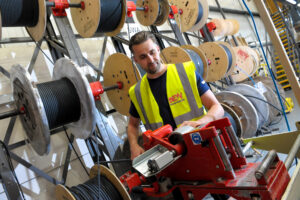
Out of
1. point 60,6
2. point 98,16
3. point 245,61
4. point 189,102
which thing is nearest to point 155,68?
point 189,102

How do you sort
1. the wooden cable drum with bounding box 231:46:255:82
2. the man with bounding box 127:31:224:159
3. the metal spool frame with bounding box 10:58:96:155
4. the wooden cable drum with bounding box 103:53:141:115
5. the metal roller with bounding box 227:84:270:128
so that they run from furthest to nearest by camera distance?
the wooden cable drum with bounding box 231:46:255:82, the metal roller with bounding box 227:84:270:128, the wooden cable drum with bounding box 103:53:141:115, the man with bounding box 127:31:224:159, the metal spool frame with bounding box 10:58:96:155

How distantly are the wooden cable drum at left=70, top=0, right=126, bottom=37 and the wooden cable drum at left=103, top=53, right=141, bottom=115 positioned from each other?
375mm

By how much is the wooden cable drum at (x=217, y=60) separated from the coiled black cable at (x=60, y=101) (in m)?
3.42

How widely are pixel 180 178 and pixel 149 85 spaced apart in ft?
3.62

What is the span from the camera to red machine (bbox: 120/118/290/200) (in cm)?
110

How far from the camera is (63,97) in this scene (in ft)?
7.43

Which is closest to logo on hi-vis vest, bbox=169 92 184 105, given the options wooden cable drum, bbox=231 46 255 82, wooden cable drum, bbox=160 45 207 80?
wooden cable drum, bbox=160 45 207 80

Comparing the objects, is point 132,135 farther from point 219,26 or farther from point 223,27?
point 223,27

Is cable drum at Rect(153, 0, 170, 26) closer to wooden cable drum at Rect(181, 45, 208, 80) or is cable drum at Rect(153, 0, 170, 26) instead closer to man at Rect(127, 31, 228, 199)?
wooden cable drum at Rect(181, 45, 208, 80)

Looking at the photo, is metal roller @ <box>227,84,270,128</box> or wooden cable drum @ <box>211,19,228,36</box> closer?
metal roller @ <box>227,84,270,128</box>

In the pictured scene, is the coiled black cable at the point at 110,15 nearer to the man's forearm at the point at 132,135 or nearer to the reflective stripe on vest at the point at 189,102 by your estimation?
the reflective stripe on vest at the point at 189,102

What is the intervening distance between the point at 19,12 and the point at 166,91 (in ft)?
5.43

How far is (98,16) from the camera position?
2.49m

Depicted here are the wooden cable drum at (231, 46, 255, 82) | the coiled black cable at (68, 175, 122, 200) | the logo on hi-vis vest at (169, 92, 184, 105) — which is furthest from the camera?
the wooden cable drum at (231, 46, 255, 82)
